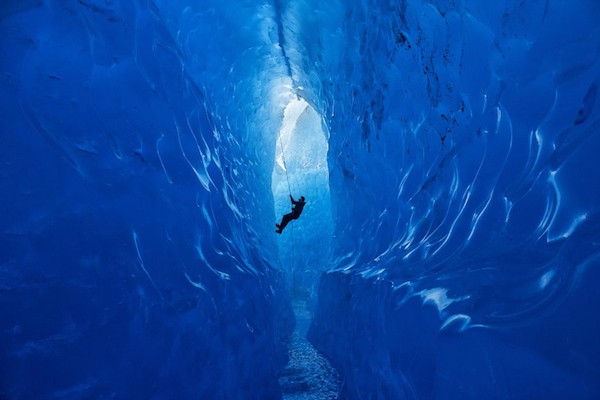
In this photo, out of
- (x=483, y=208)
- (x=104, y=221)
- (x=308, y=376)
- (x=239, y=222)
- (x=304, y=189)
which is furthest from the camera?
(x=304, y=189)

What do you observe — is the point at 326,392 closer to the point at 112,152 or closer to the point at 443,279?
the point at 443,279

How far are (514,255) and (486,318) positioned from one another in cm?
37

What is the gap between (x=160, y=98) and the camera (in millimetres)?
2883

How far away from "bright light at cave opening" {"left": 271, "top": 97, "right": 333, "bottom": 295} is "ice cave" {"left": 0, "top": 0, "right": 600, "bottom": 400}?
8477mm

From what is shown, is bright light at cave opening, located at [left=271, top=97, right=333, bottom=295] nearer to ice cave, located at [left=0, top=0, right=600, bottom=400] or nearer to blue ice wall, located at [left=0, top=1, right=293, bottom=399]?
ice cave, located at [left=0, top=0, right=600, bottom=400]

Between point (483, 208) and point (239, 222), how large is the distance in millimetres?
3124

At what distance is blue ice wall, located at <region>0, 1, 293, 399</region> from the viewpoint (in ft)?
5.41

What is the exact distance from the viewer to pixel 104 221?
6.57ft

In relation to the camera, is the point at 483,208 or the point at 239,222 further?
the point at 239,222

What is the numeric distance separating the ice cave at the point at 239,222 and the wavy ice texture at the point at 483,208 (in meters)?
0.01

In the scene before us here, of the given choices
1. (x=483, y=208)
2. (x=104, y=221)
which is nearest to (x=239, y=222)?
(x=104, y=221)

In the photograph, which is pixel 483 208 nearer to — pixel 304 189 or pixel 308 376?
pixel 308 376

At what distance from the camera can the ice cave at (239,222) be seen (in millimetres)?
1579

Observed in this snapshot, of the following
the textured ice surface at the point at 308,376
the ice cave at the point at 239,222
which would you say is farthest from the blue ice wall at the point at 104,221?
the textured ice surface at the point at 308,376
